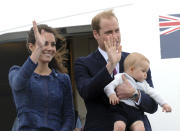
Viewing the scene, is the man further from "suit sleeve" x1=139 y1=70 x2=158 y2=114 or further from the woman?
the woman

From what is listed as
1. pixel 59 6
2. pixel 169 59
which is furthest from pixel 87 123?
pixel 59 6

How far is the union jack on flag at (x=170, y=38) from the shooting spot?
11.5 feet

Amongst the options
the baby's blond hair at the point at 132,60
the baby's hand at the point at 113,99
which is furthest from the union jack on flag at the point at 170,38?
the baby's hand at the point at 113,99

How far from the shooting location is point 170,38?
351cm

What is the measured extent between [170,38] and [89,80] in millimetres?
1610

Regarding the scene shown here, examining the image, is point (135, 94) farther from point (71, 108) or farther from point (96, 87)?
point (71, 108)

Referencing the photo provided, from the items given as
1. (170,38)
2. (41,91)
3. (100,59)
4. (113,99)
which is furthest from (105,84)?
(170,38)

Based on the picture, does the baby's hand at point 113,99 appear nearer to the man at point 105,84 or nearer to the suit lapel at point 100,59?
the man at point 105,84

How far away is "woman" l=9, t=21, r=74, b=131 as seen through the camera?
7.26 ft

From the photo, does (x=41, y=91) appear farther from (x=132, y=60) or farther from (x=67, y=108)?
(x=132, y=60)

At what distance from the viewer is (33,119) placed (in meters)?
2.27

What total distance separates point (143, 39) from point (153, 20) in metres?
0.20

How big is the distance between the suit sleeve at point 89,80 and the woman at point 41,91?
9.7 inches

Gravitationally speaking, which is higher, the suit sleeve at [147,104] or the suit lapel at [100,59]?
the suit lapel at [100,59]
